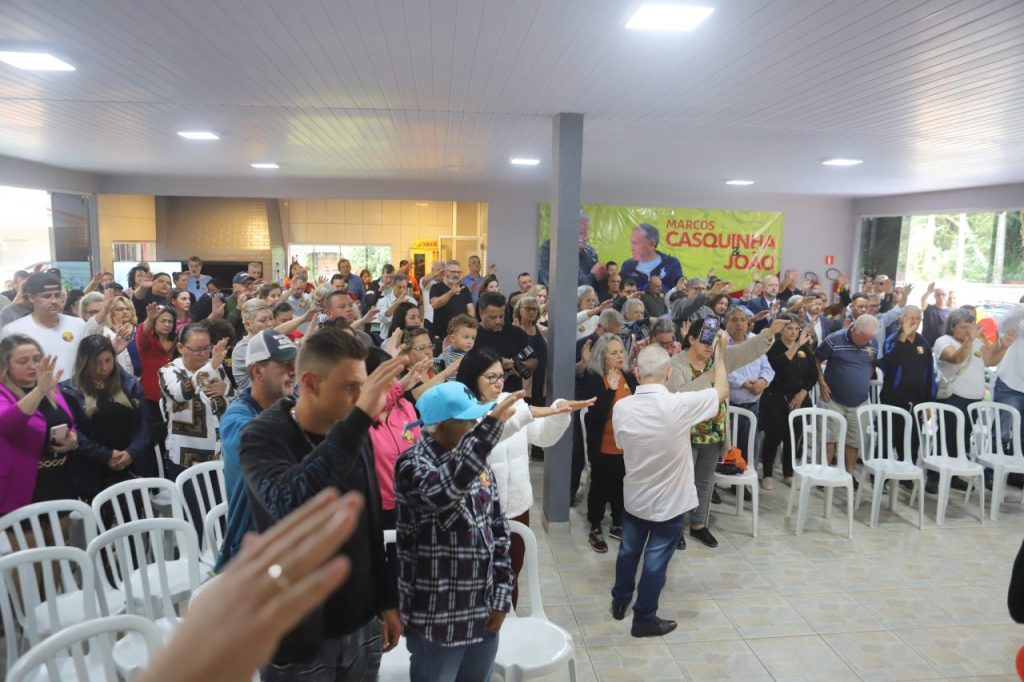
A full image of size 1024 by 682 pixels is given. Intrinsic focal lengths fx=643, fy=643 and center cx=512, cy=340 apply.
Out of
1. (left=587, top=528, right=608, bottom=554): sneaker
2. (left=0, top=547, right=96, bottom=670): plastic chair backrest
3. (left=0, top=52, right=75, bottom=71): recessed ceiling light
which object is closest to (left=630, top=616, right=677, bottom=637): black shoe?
(left=587, top=528, right=608, bottom=554): sneaker

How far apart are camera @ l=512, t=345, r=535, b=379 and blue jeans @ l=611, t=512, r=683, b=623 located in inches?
68.0

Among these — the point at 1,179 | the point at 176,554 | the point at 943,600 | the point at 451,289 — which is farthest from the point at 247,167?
the point at 943,600

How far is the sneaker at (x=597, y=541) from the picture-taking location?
429 cm

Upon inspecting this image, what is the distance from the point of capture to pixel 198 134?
239 inches

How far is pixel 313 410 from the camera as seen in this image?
158 centimetres

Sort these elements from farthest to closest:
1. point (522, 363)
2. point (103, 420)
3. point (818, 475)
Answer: point (522, 363)
point (818, 475)
point (103, 420)

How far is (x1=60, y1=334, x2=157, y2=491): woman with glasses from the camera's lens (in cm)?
338

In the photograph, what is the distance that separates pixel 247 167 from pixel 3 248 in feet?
13.6

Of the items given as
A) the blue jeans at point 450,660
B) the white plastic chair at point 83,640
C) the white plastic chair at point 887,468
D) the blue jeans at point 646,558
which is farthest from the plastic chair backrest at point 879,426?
the white plastic chair at point 83,640

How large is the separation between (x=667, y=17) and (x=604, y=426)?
2.43 metres

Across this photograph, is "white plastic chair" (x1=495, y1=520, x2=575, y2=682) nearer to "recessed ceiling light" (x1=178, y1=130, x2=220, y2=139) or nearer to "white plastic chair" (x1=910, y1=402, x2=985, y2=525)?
"white plastic chair" (x1=910, y1=402, x2=985, y2=525)

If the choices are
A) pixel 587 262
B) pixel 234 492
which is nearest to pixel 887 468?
pixel 234 492

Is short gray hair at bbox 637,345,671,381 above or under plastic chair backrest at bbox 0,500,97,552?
above

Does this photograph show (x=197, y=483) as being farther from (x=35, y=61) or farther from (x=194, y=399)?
Result: (x=35, y=61)
